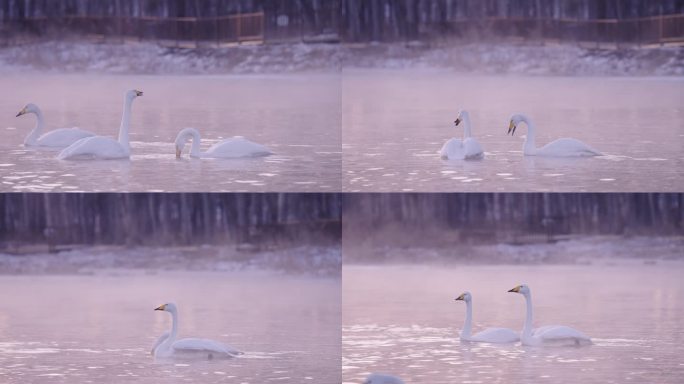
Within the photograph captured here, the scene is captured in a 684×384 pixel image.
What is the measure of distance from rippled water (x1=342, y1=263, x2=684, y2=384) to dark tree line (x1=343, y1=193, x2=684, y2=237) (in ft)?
0.68

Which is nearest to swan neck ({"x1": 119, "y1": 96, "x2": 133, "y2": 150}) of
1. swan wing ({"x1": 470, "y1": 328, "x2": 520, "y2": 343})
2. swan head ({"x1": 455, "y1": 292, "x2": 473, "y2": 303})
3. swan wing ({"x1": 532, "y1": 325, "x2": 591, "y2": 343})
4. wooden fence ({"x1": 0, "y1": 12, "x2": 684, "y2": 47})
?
wooden fence ({"x1": 0, "y1": 12, "x2": 684, "y2": 47})

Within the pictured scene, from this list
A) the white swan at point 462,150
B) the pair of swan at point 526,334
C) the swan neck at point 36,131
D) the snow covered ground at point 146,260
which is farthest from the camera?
the swan neck at point 36,131

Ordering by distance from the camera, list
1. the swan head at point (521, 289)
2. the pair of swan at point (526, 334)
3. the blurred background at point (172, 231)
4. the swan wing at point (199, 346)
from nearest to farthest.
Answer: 1. the swan wing at point (199, 346)
2. the pair of swan at point (526, 334)
3. the blurred background at point (172, 231)
4. the swan head at point (521, 289)

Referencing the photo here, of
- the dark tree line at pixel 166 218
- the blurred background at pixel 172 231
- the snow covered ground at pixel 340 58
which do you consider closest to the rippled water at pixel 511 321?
the blurred background at pixel 172 231

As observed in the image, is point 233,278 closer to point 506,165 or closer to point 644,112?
point 506,165

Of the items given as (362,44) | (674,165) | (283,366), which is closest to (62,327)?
(283,366)


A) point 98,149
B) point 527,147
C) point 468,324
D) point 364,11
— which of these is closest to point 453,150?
point 527,147

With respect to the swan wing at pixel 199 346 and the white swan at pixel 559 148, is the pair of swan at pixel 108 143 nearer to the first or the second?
the swan wing at pixel 199 346

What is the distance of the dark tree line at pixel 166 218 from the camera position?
6.91m

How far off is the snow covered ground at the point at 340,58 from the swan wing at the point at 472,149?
65 centimetres

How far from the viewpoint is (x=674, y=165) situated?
7211mm

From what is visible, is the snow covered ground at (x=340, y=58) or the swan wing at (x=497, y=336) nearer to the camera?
the swan wing at (x=497, y=336)

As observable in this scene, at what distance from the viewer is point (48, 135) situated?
7.43 meters

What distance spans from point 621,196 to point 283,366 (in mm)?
1731
